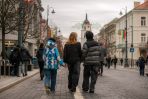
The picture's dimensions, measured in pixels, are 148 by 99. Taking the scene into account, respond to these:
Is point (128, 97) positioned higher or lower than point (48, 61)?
lower

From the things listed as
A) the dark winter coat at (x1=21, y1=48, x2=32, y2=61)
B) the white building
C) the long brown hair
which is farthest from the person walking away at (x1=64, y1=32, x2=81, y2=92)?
the white building

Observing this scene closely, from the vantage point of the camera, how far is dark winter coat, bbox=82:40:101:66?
16375mm

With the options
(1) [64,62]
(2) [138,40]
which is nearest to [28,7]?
(1) [64,62]

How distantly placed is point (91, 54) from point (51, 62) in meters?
1.45

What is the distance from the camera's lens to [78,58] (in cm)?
1639

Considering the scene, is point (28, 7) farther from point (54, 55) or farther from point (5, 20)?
point (54, 55)

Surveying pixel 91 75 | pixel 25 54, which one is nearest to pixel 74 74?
pixel 91 75

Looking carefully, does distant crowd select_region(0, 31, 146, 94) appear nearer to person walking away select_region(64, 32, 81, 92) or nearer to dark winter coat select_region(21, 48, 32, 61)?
person walking away select_region(64, 32, 81, 92)

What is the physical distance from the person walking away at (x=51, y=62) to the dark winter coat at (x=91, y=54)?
0.93 metres

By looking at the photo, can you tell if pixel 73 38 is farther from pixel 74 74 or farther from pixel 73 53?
pixel 74 74

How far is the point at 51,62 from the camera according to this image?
15805mm

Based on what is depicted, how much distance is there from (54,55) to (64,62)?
0.79m

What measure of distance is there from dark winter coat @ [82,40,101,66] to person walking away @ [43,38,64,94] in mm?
926

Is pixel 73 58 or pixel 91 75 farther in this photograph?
pixel 91 75
